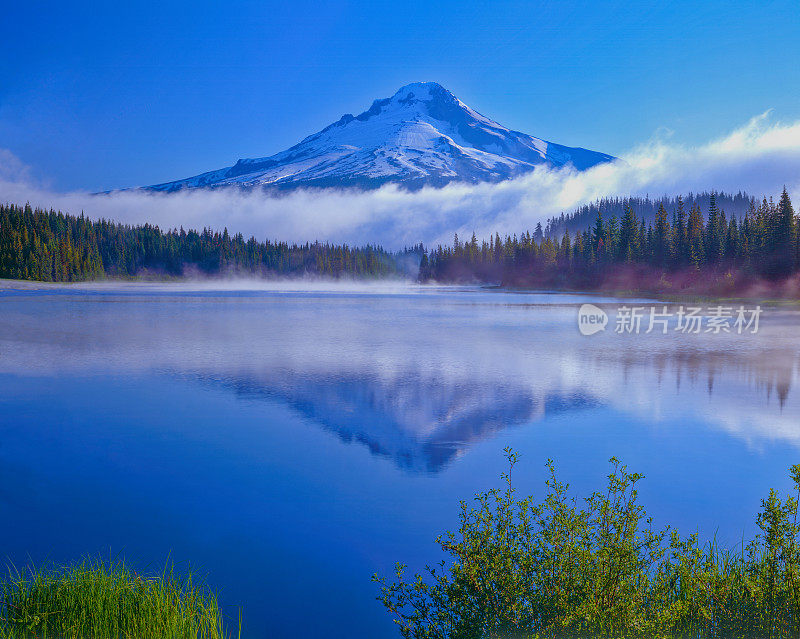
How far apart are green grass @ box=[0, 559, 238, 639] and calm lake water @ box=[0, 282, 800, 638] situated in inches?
43.0

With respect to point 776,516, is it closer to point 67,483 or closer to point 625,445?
point 625,445

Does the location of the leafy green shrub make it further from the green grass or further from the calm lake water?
the green grass

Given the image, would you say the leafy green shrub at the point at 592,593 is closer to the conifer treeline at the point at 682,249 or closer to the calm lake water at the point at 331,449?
the calm lake water at the point at 331,449

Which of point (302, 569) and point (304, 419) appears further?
point (304, 419)

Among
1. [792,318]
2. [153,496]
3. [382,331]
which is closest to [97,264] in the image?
[382,331]

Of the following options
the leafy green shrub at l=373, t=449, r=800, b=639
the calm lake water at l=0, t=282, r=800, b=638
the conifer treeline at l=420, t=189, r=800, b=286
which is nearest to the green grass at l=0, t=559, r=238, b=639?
→ the calm lake water at l=0, t=282, r=800, b=638

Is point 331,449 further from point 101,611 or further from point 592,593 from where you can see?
point 592,593

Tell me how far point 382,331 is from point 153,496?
1208 inches

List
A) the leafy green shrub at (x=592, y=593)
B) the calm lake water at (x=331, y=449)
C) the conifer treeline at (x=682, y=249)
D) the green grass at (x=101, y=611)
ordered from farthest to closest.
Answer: the conifer treeline at (x=682, y=249), the calm lake water at (x=331, y=449), the green grass at (x=101, y=611), the leafy green shrub at (x=592, y=593)

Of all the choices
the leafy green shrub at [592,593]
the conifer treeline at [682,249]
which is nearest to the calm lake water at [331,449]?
the leafy green shrub at [592,593]

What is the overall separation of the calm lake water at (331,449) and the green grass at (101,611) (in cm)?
109

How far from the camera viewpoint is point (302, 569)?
8523mm

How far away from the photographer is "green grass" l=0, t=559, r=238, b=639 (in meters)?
6.09

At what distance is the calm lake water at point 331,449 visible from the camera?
29.0 feet
